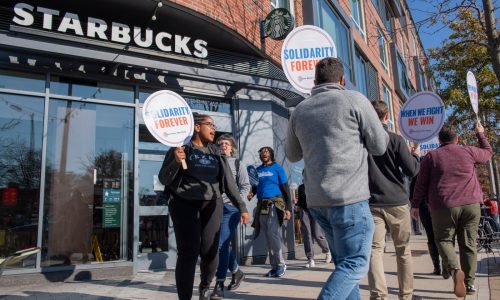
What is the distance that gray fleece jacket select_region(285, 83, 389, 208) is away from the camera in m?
2.68

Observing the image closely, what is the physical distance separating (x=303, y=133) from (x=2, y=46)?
5388 millimetres

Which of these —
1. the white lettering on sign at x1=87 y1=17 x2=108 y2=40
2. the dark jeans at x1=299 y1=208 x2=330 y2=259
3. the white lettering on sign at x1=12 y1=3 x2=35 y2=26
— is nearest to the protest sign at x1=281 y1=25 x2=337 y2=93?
the dark jeans at x1=299 y1=208 x2=330 y2=259

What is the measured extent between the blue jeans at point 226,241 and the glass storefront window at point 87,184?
2698 mm

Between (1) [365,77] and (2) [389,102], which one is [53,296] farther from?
(2) [389,102]

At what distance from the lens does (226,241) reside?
16.3 feet

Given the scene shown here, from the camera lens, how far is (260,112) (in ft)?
28.9

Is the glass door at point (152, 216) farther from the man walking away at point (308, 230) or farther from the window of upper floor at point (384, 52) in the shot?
the window of upper floor at point (384, 52)

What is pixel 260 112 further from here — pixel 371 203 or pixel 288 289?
pixel 371 203

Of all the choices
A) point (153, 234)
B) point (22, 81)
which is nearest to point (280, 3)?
point (22, 81)

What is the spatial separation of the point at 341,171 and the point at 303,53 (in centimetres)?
218

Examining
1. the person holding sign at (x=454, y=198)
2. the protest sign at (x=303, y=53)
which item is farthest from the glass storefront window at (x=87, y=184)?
the person holding sign at (x=454, y=198)

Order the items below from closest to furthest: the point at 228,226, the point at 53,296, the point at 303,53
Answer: the point at 303,53 → the point at 228,226 → the point at 53,296

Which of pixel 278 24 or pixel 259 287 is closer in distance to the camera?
pixel 259 287

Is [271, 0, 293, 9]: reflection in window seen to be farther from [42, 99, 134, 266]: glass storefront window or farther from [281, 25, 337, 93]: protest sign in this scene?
[281, 25, 337, 93]: protest sign
